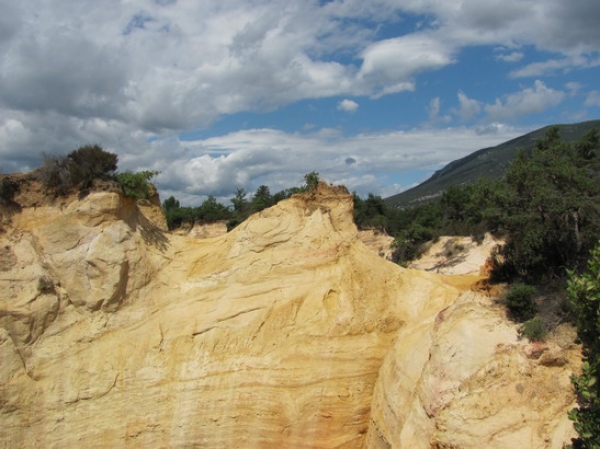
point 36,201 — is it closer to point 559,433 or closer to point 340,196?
point 340,196

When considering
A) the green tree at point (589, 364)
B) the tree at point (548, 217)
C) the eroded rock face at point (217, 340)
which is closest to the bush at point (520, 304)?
the eroded rock face at point (217, 340)

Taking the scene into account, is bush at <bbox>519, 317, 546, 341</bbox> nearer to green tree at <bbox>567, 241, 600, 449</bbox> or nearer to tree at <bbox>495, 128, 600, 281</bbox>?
green tree at <bbox>567, 241, 600, 449</bbox>

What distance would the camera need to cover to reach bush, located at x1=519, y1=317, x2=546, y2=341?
9.91 m

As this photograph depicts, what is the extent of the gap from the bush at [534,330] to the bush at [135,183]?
10197 millimetres

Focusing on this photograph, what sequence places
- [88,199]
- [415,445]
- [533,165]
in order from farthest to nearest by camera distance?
[533,165] < [88,199] < [415,445]

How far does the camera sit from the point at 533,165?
46.4 ft

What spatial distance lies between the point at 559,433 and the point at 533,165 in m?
7.99

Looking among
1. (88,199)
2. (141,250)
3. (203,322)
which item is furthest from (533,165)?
(88,199)

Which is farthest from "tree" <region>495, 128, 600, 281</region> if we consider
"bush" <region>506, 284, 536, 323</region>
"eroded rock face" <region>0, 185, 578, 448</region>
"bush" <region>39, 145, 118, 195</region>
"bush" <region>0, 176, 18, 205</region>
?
"bush" <region>0, 176, 18, 205</region>

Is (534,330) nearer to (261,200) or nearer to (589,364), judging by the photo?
(589,364)

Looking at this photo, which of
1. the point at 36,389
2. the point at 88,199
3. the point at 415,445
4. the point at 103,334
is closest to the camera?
the point at 415,445

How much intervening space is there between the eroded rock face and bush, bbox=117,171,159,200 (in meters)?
0.58

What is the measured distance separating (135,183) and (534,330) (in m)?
10.5

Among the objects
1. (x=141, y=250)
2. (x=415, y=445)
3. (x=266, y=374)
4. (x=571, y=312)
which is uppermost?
(x=141, y=250)
